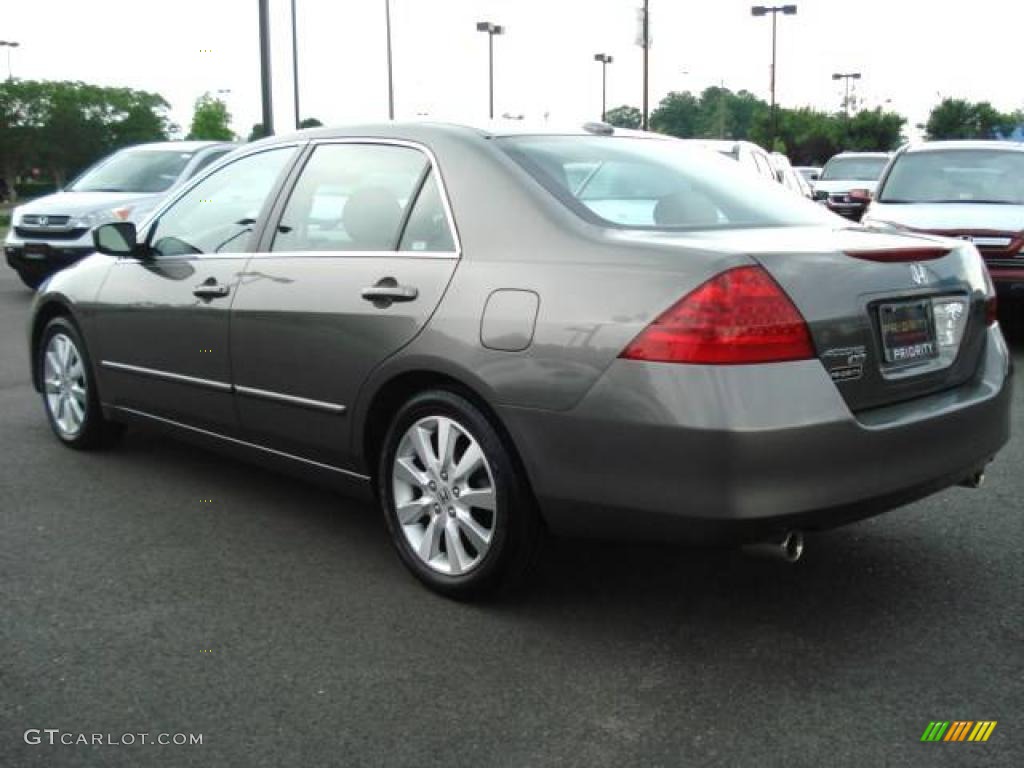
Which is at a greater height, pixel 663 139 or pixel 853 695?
pixel 663 139

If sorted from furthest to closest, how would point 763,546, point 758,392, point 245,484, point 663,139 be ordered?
point 245,484
point 663,139
point 763,546
point 758,392

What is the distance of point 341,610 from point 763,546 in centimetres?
135

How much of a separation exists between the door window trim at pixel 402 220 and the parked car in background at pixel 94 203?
26.9 feet

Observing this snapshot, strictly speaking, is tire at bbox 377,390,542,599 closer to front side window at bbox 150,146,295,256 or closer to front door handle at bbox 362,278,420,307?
front door handle at bbox 362,278,420,307

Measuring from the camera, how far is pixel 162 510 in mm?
4852

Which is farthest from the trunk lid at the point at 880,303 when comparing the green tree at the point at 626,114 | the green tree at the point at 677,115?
the green tree at the point at 677,115

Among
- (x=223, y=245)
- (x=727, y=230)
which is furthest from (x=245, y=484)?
(x=727, y=230)

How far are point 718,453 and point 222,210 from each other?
2.70m

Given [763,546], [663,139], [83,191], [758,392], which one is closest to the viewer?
[758,392]

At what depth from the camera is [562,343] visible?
130 inches

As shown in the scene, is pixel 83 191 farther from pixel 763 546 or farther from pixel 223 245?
pixel 763 546

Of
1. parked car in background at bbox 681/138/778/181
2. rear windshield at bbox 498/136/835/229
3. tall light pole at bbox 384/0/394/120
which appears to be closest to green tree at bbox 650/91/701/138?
tall light pole at bbox 384/0/394/120

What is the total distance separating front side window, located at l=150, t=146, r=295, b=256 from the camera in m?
4.65

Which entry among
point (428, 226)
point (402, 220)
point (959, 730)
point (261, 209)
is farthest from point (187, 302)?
point (959, 730)
